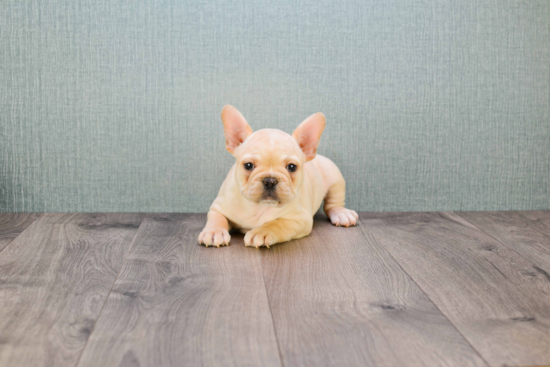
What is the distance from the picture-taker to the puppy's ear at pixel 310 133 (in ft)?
6.22

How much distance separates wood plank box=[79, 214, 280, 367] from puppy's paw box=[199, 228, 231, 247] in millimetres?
25

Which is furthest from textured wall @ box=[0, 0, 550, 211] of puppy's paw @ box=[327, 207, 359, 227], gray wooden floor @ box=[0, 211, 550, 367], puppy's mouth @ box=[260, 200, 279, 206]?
puppy's mouth @ box=[260, 200, 279, 206]

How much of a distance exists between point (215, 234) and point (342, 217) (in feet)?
1.94

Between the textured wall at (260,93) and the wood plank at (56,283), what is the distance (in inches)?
10.8

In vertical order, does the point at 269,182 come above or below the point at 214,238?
above

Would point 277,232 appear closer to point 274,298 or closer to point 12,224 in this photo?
point 274,298

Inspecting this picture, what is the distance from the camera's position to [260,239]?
1.75 m

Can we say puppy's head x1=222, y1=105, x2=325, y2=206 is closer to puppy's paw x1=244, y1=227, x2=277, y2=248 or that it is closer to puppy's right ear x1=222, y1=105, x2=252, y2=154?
puppy's right ear x1=222, y1=105, x2=252, y2=154

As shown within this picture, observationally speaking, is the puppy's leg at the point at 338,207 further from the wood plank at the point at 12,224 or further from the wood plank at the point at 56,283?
the wood plank at the point at 12,224

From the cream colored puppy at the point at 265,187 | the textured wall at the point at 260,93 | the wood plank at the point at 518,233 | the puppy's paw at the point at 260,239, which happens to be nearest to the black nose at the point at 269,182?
the cream colored puppy at the point at 265,187

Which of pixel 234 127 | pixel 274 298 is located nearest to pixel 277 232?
pixel 234 127

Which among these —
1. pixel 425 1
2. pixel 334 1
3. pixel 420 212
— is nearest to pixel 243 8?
pixel 334 1

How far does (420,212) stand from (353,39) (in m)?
0.82

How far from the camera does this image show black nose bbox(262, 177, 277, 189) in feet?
5.70
